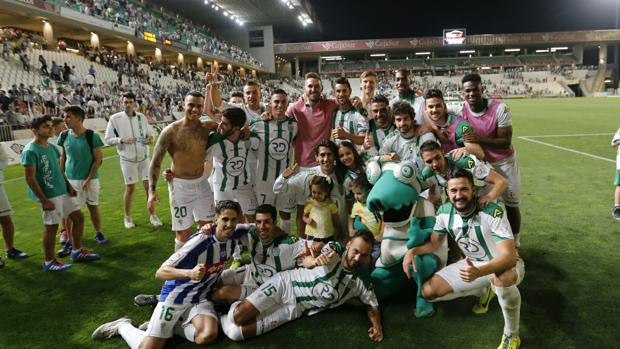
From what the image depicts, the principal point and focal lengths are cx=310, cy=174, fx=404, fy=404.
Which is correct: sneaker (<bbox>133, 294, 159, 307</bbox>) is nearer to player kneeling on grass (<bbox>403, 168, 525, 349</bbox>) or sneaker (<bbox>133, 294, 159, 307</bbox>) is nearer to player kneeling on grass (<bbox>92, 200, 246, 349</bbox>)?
player kneeling on grass (<bbox>92, 200, 246, 349</bbox>)

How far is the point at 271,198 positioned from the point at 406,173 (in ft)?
6.18

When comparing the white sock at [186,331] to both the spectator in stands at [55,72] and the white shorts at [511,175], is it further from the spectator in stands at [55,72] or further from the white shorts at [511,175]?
the spectator in stands at [55,72]

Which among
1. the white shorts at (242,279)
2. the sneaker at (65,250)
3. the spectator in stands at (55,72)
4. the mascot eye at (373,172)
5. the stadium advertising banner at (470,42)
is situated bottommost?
the sneaker at (65,250)

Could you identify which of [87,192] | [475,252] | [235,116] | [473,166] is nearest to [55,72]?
[87,192]

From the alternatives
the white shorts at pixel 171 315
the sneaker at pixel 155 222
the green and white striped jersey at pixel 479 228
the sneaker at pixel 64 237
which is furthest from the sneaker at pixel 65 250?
the green and white striped jersey at pixel 479 228

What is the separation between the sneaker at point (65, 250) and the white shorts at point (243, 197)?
7.82 ft

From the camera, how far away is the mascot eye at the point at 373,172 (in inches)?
156

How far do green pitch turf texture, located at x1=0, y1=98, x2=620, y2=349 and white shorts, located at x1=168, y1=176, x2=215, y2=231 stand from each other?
751mm

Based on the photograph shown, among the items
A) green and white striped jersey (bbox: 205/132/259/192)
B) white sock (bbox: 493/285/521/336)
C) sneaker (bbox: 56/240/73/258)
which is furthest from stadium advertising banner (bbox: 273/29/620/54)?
white sock (bbox: 493/285/521/336)

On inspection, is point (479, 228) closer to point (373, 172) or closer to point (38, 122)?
point (373, 172)

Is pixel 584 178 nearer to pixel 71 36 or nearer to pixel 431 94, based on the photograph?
pixel 431 94

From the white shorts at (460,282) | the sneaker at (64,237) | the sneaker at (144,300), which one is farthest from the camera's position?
the sneaker at (64,237)

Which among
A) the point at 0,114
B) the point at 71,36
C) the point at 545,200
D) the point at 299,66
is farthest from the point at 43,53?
the point at 299,66

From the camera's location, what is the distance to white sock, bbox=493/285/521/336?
2.86 m
